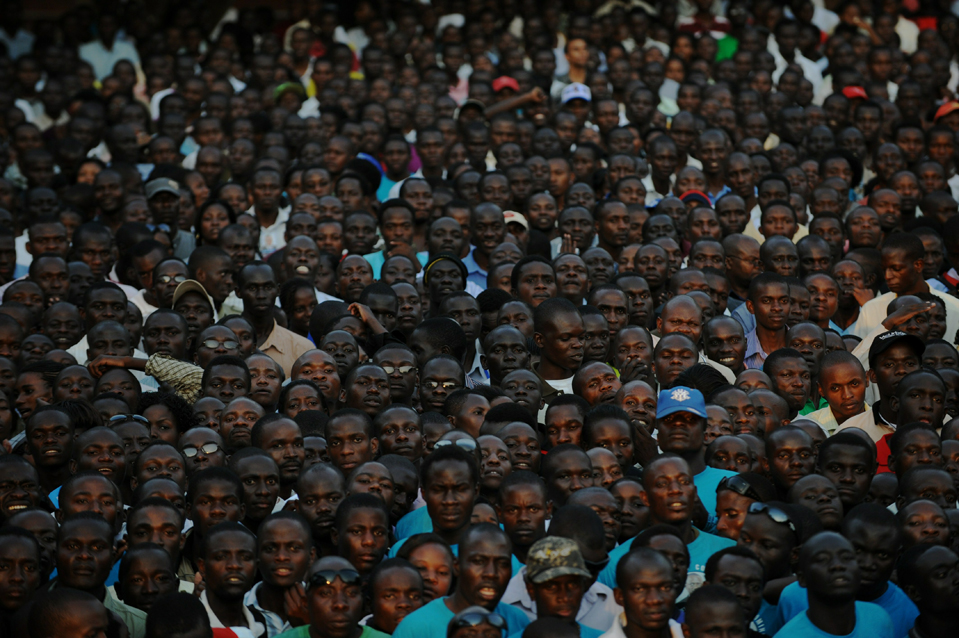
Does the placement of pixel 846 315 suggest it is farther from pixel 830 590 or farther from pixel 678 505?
pixel 830 590

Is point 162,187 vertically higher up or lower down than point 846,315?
higher up

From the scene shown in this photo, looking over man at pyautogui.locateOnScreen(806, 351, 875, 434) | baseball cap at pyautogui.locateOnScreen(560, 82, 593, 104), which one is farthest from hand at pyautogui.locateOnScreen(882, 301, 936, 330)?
baseball cap at pyautogui.locateOnScreen(560, 82, 593, 104)

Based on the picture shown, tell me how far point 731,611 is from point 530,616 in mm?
1005

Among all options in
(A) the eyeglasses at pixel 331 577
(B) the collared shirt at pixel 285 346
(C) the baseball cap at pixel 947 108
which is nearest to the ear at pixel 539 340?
(B) the collared shirt at pixel 285 346

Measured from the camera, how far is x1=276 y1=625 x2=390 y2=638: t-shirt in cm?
577

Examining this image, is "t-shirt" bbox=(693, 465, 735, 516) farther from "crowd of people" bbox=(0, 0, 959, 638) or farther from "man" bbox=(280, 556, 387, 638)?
"man" bbox=(280, 556, 387, 638)

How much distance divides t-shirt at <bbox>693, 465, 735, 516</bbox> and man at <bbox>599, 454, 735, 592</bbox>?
38cm

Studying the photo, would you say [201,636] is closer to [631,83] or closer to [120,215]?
[120,215]

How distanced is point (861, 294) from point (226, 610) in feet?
17.2

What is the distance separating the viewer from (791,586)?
6.03m

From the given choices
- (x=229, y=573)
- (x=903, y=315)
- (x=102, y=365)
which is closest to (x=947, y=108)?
(x=903, y=315)

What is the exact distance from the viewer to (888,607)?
6.05 m

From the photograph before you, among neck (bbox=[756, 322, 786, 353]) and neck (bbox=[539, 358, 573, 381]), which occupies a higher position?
neck (bbox=[539, 358, 573, 381])

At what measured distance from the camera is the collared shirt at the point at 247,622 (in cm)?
617
